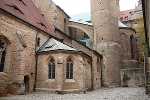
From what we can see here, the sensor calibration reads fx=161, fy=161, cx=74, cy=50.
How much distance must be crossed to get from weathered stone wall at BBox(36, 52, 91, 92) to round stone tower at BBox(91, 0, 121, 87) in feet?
25.4

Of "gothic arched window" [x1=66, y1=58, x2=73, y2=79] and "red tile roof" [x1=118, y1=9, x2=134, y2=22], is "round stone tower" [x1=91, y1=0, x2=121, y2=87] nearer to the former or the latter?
"gothic arched window" [x1=66, y1=58, x2=73, y2=79]

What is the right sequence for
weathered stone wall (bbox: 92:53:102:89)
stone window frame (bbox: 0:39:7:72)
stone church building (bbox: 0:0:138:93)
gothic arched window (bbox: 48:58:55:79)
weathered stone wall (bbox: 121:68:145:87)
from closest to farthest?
stone window frame (bbox: 0:39:7:72)
stone church building (bbox: 0:0:138:93)
gothic arched window (bbox: 48:58:55:79)
weathered stone wall (bbox: 92:53:102:89)
weathered stone wall (bbox: 121:68:145:87)

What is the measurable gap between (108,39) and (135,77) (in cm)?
637

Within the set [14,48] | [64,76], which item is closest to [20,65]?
[14,48]

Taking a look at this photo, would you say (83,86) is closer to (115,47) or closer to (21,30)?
(21,30)

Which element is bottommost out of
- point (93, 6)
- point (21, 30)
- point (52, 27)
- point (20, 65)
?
point (20, 65)

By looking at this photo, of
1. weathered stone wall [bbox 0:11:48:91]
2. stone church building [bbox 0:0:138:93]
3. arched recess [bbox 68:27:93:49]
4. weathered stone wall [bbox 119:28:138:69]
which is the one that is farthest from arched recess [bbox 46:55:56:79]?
weathered stone wall [bbox 119:28:138:69]

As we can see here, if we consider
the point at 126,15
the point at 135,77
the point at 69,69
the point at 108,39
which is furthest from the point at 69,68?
the point at 126,15

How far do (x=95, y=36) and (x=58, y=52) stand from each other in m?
10.8

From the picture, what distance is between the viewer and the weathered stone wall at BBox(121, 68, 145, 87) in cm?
2142

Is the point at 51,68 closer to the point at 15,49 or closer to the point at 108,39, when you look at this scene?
the point at 15,49

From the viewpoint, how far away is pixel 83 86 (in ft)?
48.5

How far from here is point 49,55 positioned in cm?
1508

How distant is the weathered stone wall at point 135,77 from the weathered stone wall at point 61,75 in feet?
31.5
